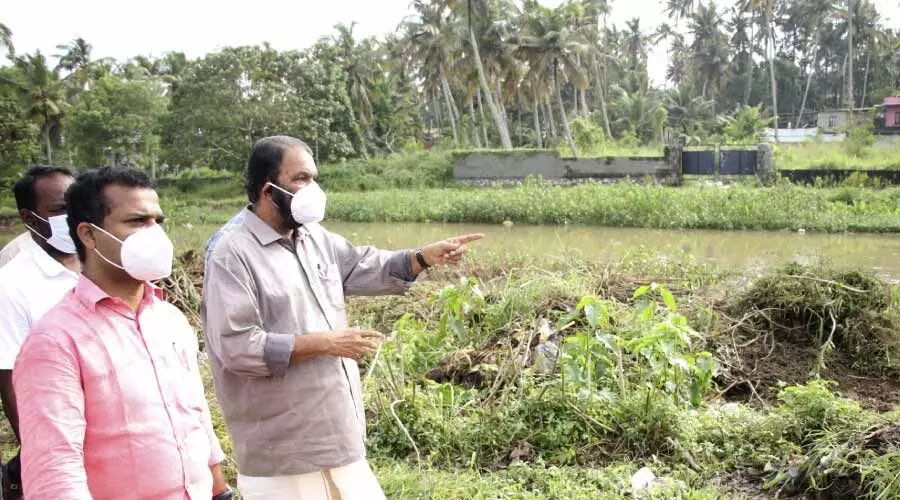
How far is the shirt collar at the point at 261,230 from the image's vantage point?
2426mm

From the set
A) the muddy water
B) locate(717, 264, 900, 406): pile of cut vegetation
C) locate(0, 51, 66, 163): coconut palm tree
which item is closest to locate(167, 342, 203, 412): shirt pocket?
locate(717, 264, 900, 406): pile of cut vegetation

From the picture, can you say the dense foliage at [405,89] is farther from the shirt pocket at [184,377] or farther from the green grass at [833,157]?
the shirt pocket at [184,377]

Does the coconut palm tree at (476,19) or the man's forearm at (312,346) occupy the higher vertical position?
the coconut palm tree at (476,19)

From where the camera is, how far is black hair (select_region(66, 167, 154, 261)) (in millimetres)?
1894

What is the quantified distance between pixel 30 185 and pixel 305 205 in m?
1.41

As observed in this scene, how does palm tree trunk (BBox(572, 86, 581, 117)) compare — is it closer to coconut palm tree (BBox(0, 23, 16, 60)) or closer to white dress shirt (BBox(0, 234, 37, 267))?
coconut palm tree (BBox(0, 23, 16, 60))

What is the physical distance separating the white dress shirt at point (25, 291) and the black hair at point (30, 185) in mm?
172

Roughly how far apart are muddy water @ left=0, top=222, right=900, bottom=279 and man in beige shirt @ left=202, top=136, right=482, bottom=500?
8.65 meters

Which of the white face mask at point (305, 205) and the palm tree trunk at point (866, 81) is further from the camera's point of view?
the palm tree trunk at point (866, 81)

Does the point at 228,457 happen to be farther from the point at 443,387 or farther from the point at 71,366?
the point at 71,366

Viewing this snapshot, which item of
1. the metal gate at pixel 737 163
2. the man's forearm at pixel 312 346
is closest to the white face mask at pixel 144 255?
the man's forearm at pixel 312 346

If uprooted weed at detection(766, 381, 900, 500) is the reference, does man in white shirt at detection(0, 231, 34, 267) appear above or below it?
above

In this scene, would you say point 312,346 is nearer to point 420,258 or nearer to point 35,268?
point 420,258

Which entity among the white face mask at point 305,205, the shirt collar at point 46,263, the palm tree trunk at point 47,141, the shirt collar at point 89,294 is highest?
the palm tree trunk at point 47,141
